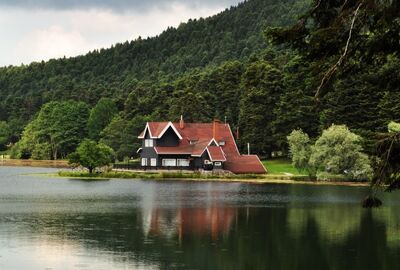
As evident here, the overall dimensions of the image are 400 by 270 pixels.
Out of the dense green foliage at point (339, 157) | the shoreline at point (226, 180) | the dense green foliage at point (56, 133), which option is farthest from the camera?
the dense green foliage at point (56, 133)

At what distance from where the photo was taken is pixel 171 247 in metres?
28.9

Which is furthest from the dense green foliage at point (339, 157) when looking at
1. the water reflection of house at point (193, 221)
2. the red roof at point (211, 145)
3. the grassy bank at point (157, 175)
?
the water reflection of house at point (193, 221)

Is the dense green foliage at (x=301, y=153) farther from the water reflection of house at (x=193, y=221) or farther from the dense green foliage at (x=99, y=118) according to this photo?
the dense green foliage at (x=99, y=118)

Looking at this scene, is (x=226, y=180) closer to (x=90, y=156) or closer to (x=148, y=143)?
(x=90, y=156)

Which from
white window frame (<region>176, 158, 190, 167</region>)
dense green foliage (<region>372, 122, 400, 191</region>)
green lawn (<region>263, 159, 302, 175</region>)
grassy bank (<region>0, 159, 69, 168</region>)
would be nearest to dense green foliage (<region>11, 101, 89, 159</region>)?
grassy bank (<region>0, 159, 69, 168</region>)

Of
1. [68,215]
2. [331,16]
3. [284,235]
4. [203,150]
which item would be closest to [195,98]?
[203,150]

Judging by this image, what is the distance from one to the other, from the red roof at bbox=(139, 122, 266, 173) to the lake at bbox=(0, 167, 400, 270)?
25.5 meters

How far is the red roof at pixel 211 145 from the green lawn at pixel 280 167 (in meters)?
2.59

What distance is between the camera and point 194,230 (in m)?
34.7

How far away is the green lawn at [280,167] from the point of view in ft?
281

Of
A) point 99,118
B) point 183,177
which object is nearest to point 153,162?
point 183,177

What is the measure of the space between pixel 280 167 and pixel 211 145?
9.27 metres

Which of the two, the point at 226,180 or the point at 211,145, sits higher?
the point at 211,145

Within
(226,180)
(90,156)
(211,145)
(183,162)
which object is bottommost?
(226,180)
